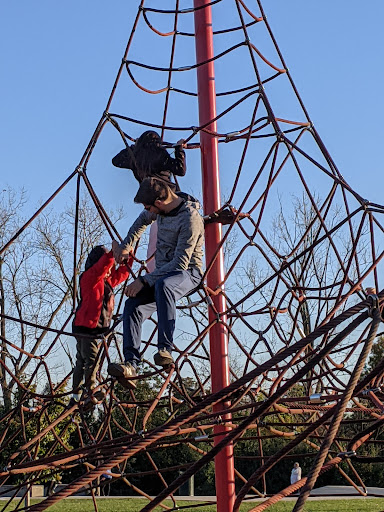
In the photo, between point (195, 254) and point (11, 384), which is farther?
point (11, 384)

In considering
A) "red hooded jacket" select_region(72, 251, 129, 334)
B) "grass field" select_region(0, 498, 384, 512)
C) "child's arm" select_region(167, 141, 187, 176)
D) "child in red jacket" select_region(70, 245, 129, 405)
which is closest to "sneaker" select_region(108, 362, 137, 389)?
"child in red jacket" select_region(70, 245, 129, 405)

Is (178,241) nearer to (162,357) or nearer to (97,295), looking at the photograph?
(162,357)

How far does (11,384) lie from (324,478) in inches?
282

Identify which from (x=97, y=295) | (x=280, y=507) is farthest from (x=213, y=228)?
(x=280, y=507)

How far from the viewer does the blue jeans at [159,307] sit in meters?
4.25

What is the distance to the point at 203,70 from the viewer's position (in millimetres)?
5301

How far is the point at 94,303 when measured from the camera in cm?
521

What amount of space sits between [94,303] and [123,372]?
1.12 metres

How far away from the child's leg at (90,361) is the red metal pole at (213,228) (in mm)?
913

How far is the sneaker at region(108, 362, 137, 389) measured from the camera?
4.15m

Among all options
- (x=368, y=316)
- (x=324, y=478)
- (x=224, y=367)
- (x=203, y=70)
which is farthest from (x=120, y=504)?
(x=368, y=316)

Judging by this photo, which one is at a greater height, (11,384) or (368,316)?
(11,384)

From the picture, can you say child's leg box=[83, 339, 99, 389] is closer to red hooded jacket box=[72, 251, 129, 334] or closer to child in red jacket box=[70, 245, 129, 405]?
child in red jacket box=[70, 245, 129, 405]

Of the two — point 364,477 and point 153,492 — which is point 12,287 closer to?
point 153,492
